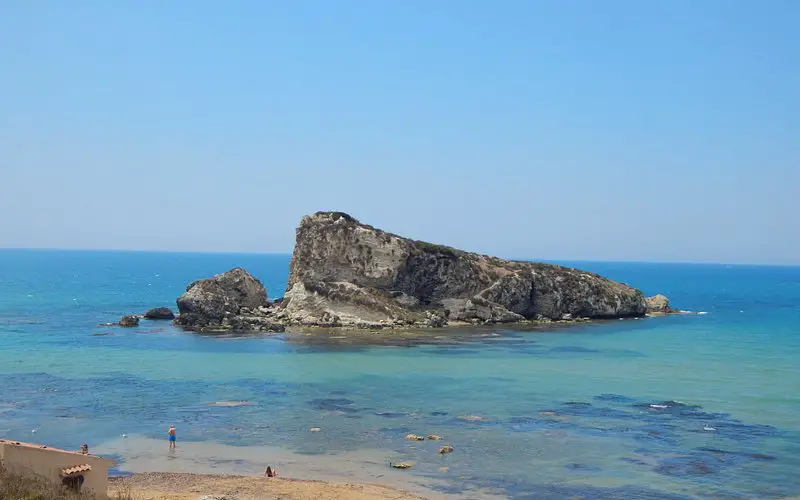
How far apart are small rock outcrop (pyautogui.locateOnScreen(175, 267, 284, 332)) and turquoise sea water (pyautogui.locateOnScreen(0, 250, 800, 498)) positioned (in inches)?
167

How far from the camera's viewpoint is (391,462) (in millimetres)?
30391

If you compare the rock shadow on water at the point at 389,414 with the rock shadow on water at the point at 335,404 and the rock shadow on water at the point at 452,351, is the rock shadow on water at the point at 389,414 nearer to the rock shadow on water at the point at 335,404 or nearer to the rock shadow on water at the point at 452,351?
the rock shadow on water at the point at 335,404

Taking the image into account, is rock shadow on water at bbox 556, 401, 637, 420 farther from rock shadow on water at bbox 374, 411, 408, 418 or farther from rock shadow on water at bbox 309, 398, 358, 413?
rock shadow on water at bbox 309, 398, 358, 413

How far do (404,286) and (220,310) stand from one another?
2148 cm

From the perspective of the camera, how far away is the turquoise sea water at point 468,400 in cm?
3003

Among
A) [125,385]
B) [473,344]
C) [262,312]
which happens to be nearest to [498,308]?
[473,344]

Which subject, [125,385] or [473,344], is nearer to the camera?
[125,385]

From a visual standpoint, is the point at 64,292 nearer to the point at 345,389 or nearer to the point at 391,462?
the point at 345,389

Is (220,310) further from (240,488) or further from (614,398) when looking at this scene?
(240,488)

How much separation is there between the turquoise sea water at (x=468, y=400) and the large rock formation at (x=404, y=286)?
8.33 metres

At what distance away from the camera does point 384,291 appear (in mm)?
86375

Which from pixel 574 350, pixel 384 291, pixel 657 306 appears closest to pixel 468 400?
pixel 574 350

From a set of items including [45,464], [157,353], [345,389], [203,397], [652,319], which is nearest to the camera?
[45,464]

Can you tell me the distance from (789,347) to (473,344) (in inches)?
1123
